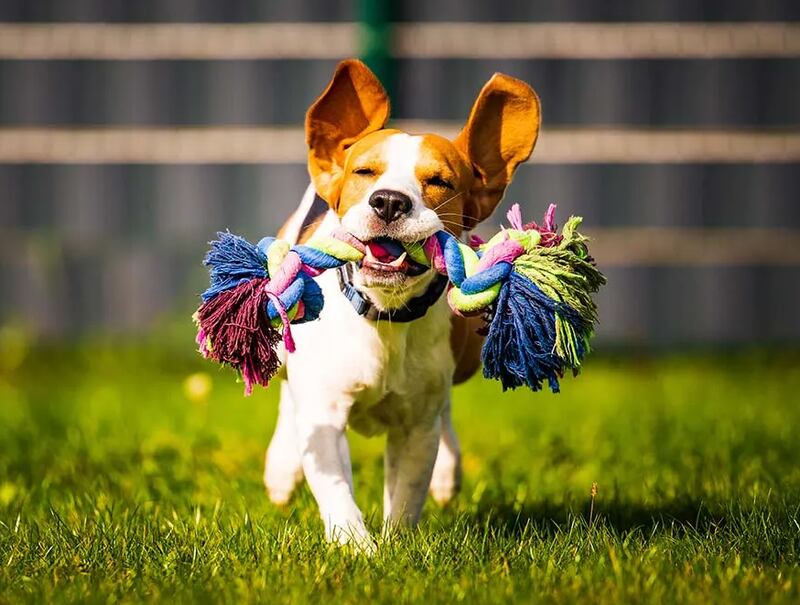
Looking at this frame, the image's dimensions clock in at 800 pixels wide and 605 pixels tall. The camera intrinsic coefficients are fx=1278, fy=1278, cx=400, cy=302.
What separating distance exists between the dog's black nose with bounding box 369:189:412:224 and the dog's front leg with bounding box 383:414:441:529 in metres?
0.70

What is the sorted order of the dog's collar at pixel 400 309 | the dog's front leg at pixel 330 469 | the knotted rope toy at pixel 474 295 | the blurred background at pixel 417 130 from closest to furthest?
the knotted rope toy at pixel 474 295, the dog's front leg at pixel 330 469, the dog's collar at pixel 400 309, the blurred background at pixel 417 130

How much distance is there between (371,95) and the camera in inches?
135

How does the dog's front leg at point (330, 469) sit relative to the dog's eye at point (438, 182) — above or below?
below

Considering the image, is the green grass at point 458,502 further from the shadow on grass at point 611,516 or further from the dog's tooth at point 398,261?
the dog's tooth at point 398,261

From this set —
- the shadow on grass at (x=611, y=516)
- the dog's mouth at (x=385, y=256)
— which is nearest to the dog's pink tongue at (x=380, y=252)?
the dog's mouth at (x=385, y=256)

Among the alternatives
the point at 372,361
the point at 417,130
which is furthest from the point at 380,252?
the point at 417,130

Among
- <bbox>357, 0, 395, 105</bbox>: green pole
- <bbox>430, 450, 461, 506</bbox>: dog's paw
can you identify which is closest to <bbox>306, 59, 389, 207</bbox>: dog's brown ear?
<bbox>430, 450, 461, 506</bbox>: dog's paw

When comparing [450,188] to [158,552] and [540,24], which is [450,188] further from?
[540,24]

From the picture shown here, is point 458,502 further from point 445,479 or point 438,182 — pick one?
point 438,182

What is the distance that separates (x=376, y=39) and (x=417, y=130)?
62 centimetres

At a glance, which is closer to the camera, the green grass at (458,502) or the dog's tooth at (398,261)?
the green grass at (458,502)

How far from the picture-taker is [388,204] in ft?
9.79

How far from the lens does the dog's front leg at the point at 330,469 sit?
3.14 m

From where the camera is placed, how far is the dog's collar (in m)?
3.25
